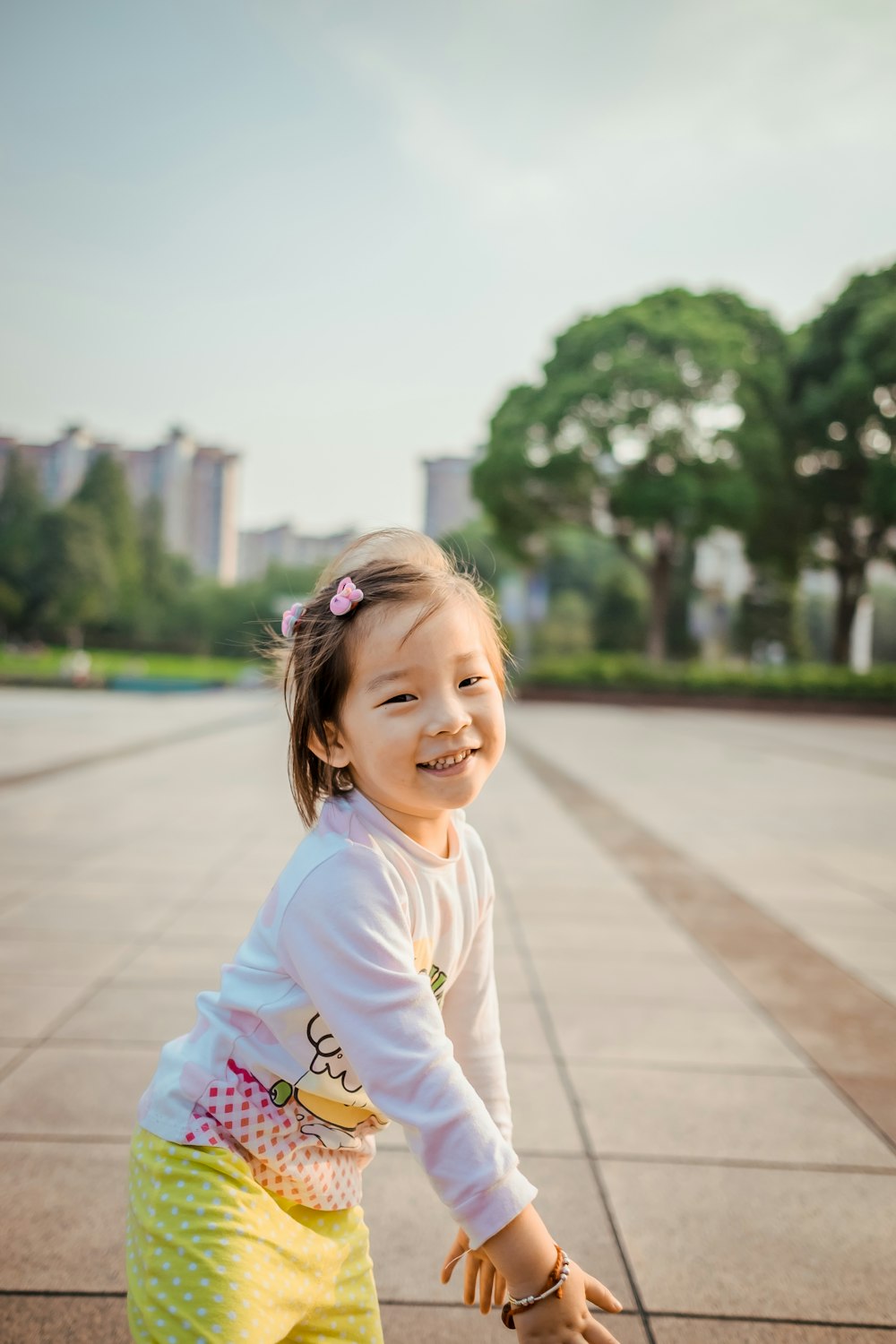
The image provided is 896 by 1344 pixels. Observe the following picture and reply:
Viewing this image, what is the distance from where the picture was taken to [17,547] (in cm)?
5797

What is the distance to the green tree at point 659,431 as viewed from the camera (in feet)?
90.8

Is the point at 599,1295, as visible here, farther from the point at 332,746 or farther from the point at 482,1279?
the point at 332,746

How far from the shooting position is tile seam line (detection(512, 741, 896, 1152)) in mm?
2871

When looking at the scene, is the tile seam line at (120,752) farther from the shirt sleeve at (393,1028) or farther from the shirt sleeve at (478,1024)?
the shirt sleeve at (393,1028)

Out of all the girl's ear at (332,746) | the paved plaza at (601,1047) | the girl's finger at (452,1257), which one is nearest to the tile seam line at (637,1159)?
the paved plaza at (601,1047)

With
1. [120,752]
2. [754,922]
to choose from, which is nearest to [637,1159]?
[754,922]

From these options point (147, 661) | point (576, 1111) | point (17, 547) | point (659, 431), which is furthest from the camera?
point (147, 661)

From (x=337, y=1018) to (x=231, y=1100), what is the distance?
0.23 meters

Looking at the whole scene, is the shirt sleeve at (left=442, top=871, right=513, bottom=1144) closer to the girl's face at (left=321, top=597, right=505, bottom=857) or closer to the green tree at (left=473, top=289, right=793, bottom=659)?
the girl's face at (left=321, top=597, right=505, bottom=857)

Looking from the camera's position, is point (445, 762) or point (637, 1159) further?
point (637, 1159)

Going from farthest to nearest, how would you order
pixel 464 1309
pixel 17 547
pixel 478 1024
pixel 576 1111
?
pixel 17 547
pixel 576 1111
pixel 464 1309
pixel 478 1024

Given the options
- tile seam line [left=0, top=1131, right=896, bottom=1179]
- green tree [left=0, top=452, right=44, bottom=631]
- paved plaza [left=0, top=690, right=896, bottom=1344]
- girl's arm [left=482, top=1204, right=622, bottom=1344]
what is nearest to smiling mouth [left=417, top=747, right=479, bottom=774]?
girl's arm [left=482, top=1204, right=622, bottom=1344]

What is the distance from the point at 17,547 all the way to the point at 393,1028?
203 feet

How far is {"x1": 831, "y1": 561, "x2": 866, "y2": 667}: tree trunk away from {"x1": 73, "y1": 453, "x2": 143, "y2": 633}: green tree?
41629mm
